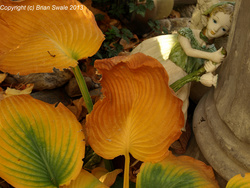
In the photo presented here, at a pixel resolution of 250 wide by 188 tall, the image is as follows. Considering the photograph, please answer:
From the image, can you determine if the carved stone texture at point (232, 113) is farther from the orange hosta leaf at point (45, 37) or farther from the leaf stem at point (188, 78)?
the orange hosta leaf at point (45, 37)

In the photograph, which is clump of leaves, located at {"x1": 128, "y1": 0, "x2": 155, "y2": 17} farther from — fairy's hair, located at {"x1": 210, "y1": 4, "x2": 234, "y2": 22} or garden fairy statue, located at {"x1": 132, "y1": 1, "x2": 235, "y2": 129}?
fairy's hair, located at {"x1": 210, "y1": 4, "x2": 234, "y2": 22}

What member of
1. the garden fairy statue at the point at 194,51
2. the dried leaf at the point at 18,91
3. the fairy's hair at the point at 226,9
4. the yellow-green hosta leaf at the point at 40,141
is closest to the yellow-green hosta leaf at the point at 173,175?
the yellow-green hosta leaf at the point at 40,141

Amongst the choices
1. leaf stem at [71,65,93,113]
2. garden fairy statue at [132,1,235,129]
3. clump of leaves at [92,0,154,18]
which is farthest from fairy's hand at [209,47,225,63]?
clump of leaves at [92,0,154,18]

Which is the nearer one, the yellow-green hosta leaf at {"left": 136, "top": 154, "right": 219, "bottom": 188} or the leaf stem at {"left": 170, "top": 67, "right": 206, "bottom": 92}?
the yellow-green hosta leaf at {"left": 136, "top": 154, "right": 219, "bottom": 188}

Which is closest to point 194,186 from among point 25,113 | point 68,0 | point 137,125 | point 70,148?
point 137,125

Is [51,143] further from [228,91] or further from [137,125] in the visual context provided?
[228,91]
